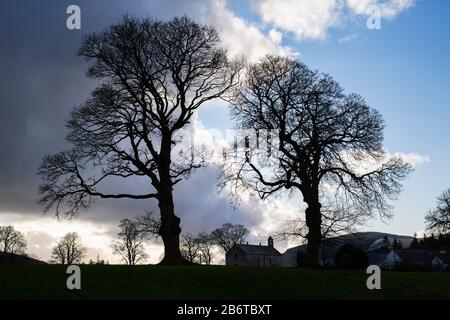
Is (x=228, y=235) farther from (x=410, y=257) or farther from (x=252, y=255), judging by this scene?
(x=410, y=257)

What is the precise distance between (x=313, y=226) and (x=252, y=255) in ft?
375

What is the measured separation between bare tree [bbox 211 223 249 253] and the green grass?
106 meters

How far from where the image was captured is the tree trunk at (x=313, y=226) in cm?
3619

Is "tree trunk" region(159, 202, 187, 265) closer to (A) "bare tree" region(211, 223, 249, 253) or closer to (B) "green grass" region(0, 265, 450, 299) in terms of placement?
(B) "green grass" region(0, 265, 450, 299)

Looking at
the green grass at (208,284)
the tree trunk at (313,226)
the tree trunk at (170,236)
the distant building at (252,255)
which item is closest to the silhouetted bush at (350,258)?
the tree trunk at (313,226)

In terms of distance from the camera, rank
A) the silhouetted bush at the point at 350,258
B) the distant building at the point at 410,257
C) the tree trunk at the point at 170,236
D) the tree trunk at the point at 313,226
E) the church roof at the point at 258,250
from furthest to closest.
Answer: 1. the church roof at the point at 258,250
2. the distant building at the point at 410,257
3. the silhouetted bush at the point at 350,258
4. the tree trunk at the point at 313,226
5. the tree trunk at the point at 170,236

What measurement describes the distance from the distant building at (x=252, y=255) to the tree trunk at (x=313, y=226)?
9700 cm

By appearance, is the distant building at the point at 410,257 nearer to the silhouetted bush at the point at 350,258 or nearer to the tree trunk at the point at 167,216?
the silhouetted bush at the point at 350,258

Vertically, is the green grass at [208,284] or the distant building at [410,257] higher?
the green grass at [208,284]

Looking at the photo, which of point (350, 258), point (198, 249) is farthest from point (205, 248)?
point (350, 258)

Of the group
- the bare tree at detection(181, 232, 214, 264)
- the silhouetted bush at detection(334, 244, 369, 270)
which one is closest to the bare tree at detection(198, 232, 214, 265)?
the bare tree at detection(181, 232, 214, 264)
